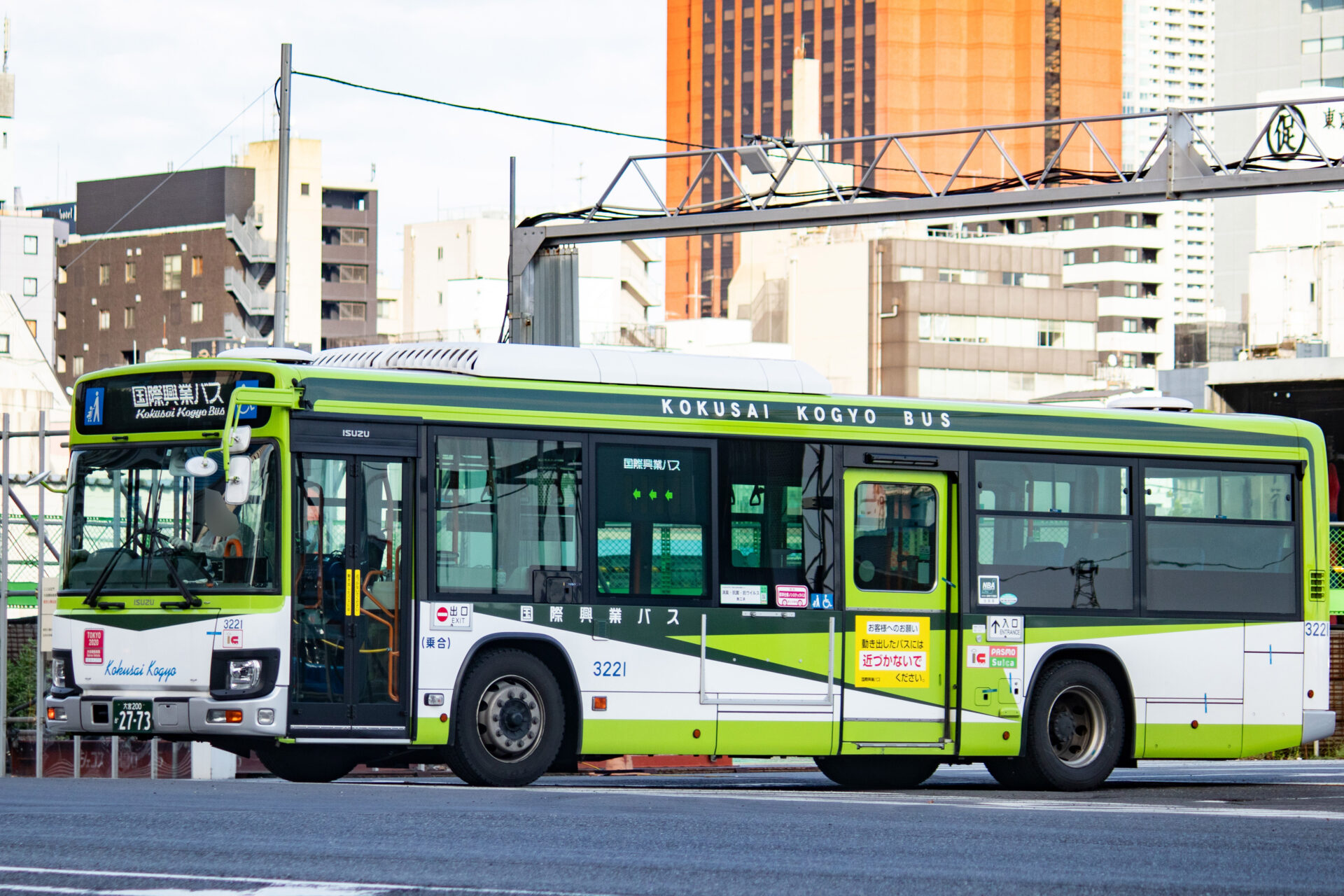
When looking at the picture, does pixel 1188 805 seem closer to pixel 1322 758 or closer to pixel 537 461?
pixel 537 461

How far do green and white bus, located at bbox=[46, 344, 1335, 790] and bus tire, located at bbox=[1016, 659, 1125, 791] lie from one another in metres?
0.03

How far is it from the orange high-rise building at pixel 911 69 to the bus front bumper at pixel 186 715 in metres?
154

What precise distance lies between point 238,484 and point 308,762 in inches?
117

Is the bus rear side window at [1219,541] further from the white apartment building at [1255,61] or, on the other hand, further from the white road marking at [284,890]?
the white apartment building at [1255,61]

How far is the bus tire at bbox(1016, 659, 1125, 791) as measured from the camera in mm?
15898

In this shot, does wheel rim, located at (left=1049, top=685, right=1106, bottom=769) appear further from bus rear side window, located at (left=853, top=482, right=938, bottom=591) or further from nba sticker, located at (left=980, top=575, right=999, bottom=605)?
bus rear side window, located at (left=853, top=482, right=938, bottom=591)

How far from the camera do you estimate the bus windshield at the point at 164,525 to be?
524 inches

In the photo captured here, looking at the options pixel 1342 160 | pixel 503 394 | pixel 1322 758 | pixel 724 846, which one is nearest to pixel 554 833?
pixel 724 846

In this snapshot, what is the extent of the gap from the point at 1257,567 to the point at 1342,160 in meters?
9.27

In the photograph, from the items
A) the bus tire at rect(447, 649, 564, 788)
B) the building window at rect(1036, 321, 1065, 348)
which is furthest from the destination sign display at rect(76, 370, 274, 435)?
the building window at rect(1036, 321, 1065, 348)

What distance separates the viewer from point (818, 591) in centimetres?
1504

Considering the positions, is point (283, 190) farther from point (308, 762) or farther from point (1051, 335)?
point (1051, 335)

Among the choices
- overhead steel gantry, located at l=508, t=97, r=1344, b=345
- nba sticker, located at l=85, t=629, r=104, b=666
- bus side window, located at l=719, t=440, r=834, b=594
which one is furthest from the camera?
overhead steel gantry, located at l=508, t=97, r=1344, b=345

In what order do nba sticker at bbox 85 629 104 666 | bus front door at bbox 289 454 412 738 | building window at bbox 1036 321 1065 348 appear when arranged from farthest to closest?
building window at bbox 1036 321 1065 348
nba sticker at bbox 85 629 104 666
bus front door at bbox 289 454 412 738
